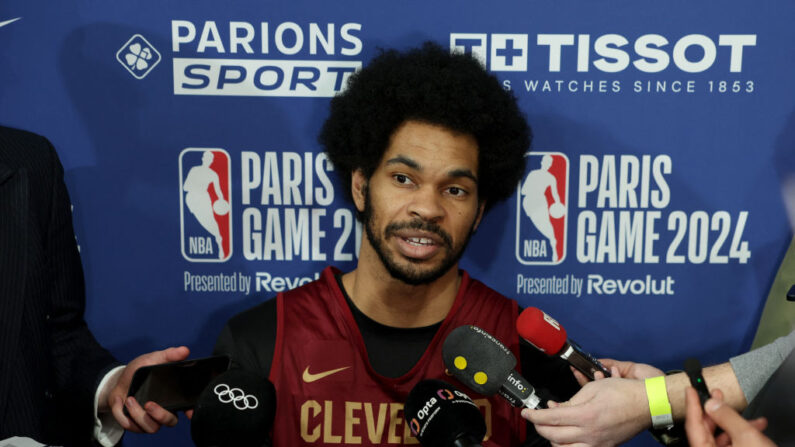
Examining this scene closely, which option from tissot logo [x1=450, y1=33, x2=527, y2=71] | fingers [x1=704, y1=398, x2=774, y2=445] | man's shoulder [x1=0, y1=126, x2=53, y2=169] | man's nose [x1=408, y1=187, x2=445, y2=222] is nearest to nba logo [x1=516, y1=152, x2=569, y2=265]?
tissot logo [x1=450, y1=33, x2=527, y2=71]

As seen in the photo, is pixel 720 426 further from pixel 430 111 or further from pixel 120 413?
pixel 120 413

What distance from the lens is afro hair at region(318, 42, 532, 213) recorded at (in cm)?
201

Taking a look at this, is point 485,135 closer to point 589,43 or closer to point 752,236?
point 589,43

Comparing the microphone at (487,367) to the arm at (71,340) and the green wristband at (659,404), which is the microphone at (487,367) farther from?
the arm at (71,340)

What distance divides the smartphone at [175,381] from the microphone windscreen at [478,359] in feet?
1.78

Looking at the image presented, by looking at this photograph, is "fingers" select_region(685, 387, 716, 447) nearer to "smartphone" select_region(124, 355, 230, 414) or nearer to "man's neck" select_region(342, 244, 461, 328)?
"man's neck" select_region(342, 244, 461, 328)

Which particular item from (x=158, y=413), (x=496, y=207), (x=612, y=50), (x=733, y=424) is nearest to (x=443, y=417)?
(x=733, y=424)

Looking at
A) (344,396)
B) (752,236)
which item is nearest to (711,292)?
(752,236)

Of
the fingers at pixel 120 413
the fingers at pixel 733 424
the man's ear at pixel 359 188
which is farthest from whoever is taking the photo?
the man's ear at pixel 359 188

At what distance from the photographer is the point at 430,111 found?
199 cm

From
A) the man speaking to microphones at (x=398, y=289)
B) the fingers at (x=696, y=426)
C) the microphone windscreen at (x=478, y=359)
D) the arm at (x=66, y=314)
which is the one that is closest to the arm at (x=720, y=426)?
the fingers at (x=696, y=426)

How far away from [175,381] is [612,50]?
5.13 feet

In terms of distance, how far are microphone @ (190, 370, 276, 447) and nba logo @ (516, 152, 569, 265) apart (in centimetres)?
111

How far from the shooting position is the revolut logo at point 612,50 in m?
2.24
